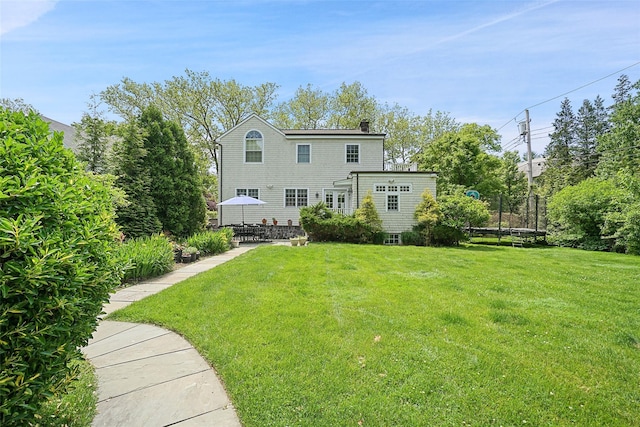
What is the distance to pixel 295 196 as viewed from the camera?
1962cm

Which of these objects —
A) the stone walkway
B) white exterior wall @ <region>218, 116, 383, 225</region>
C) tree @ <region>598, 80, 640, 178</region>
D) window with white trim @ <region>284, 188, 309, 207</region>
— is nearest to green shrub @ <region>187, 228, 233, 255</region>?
the stone walkway

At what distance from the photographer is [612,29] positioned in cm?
930

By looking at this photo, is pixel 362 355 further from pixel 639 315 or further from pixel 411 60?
pixel 411 60

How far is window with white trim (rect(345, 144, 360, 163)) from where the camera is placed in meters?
19.6

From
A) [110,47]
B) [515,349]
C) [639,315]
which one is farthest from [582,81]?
[110,47]

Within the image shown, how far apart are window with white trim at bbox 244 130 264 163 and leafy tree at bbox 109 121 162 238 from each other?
8.90 meters

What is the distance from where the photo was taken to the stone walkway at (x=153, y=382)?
87.9 inches

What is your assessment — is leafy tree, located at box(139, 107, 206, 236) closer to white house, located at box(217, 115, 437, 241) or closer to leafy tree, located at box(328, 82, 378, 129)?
white house, located at box(217, 115, 437, 241)

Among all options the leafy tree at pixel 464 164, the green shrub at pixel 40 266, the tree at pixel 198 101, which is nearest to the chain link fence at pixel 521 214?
the leafy tree at pixel 464 164

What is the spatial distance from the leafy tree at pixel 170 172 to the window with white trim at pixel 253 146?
6.40 m

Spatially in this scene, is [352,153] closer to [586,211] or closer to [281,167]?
[281,167]

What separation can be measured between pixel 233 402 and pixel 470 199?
14227 millimetres

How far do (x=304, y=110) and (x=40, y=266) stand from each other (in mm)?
29487

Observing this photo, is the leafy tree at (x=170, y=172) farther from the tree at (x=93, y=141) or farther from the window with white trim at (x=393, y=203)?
the window with white trim at (x=393, y=203)
